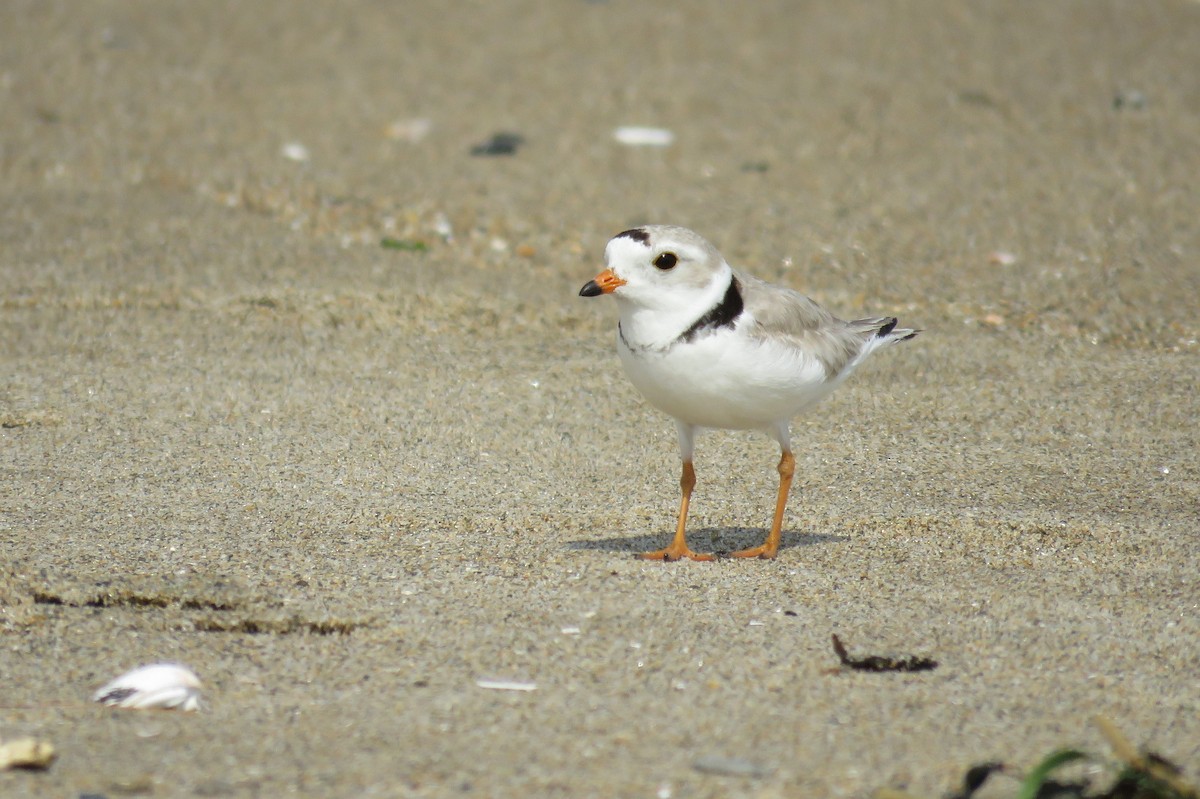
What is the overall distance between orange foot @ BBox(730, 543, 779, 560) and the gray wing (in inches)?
24.3

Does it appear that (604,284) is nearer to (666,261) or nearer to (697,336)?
(666,261)

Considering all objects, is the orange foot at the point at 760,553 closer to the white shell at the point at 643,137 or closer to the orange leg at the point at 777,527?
the orange leg at the point at 777,527

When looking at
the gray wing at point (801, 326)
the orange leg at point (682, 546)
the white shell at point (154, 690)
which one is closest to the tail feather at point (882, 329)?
the gray wing at point (801, 326)

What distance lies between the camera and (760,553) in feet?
14.8

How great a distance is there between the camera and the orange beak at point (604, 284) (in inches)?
165

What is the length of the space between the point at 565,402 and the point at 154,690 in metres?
2.96

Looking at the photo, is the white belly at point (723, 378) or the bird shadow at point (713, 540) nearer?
the white belly at point (723, 378)

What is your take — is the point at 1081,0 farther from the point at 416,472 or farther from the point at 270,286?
the point at 416,472

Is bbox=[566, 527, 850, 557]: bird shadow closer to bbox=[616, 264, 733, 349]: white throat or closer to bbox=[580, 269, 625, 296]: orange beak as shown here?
bbox=[616, 264, 733, 349]: white throat

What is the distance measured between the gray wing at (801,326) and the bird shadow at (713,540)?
1.90 ft

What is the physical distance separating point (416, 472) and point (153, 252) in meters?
2.93

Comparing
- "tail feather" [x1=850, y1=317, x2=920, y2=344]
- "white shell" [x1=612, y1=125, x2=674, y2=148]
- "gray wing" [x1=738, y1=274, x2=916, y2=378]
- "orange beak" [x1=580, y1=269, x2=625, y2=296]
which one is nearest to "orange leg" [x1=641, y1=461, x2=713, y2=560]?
"gray wing" [x1=738, y1=274, x2=916, y2=378]

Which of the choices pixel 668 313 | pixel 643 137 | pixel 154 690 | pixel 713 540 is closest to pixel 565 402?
pixel 713 540

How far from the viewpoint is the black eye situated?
423 cm
